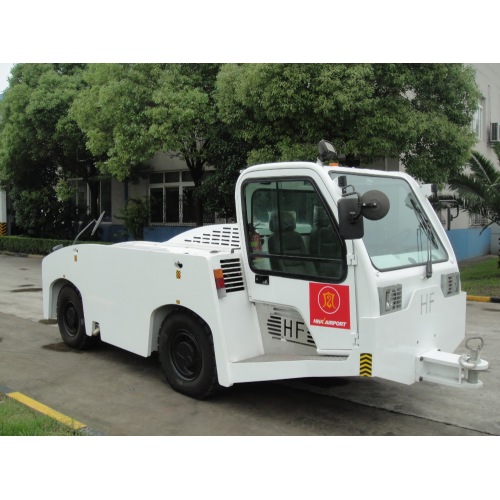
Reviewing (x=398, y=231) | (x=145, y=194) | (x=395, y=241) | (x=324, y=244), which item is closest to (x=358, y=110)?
(x=398, y=231)

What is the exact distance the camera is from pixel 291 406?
494 cm

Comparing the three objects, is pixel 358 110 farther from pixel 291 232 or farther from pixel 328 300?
pixel 328 300

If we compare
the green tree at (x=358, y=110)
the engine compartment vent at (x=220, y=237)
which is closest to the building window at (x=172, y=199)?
the green tree at (x=358, y=110)

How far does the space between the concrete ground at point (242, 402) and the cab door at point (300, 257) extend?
0.81 meters

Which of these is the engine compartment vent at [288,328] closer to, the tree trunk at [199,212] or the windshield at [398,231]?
the windshield at [398,231]

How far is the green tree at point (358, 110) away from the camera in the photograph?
422 inches

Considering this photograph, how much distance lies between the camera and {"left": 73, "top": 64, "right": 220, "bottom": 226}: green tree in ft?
45.9

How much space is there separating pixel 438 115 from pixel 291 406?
30.4 ft

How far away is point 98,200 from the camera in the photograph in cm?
2508

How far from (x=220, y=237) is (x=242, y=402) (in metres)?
1.75

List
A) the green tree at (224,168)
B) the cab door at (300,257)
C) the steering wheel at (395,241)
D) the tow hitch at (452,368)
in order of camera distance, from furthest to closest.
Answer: the green tree at (224,168) → the steering wheel at (395,241) → the cab door at (300,257) → the tow hitch at (452,368)

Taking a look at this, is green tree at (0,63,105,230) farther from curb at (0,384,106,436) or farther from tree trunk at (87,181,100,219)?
curb at (0,384,106,436)

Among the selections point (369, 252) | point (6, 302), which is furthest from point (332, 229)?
point (6, 302)

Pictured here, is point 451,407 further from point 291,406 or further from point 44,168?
point 44,168
